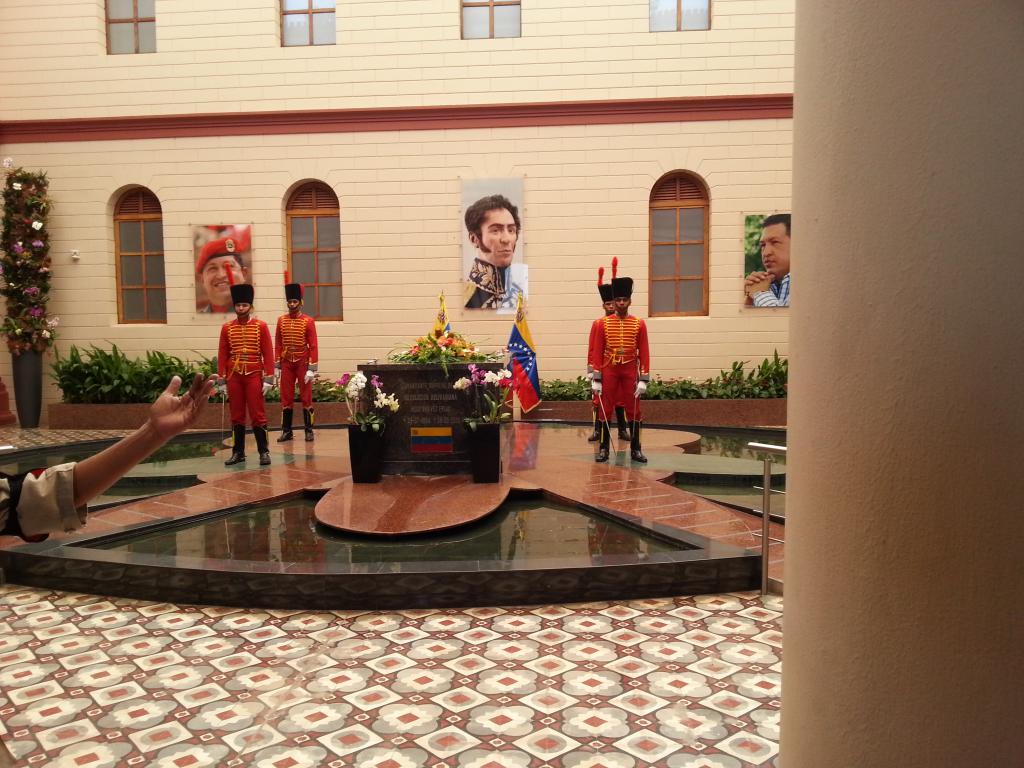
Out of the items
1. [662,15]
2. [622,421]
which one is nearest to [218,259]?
[622,421]

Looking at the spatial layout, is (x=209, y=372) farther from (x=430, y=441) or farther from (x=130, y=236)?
(x=430, y=441)

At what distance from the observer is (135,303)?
1345 cm

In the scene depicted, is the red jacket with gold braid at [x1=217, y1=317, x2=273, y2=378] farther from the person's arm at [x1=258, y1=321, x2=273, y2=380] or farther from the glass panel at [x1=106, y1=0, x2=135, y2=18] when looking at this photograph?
the glass panel at [x1=106, y1=0, x2=135, y2=18]

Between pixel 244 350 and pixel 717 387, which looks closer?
pixel 244 350

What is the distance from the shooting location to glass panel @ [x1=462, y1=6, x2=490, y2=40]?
12805 mm

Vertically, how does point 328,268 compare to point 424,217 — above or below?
below

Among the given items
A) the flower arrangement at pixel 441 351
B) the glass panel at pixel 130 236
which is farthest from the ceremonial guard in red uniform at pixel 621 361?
the glass panel at pixel 130 236

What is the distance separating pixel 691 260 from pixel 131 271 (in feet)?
30.8

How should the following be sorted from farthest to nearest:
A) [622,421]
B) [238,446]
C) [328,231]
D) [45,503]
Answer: [328,231]
[622,421]
[238,446]
[45,503]

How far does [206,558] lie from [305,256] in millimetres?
9261

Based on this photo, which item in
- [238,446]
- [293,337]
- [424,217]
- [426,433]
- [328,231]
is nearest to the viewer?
[426,433]

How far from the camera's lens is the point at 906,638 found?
1.54 metres

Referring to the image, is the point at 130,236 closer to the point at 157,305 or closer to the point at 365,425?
the point at 157,305

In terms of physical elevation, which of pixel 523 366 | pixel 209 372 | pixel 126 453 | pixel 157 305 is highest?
pixel 157 305
